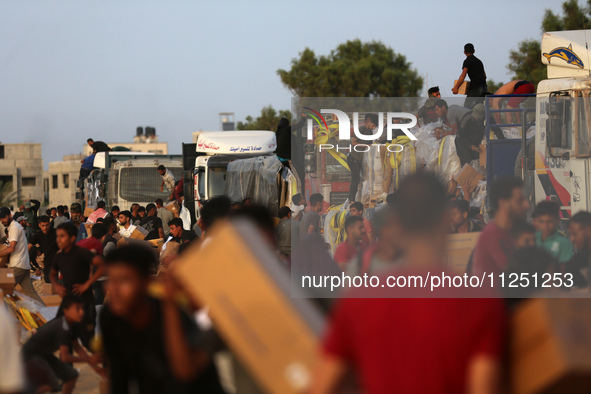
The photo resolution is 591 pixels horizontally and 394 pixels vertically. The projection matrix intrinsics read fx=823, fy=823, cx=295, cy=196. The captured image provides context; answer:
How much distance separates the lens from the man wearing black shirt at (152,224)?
16.4 meters

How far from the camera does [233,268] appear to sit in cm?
284

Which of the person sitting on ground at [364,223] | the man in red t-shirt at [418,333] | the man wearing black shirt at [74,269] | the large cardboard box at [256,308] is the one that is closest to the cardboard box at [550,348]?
the man in red t-shirt at [418,333]

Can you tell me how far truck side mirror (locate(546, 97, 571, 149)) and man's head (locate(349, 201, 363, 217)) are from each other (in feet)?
7.85

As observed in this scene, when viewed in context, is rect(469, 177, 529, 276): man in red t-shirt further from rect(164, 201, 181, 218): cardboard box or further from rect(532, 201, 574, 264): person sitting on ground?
rect(164, 201, 181, 218): cardboard box

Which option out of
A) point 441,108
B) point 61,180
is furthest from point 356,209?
point 61,180

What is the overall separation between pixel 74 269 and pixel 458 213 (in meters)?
3.76

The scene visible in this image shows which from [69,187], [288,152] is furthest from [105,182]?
[69,187]

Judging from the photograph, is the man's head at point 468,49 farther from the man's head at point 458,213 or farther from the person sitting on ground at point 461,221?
the person sitting on ground at point 461,221

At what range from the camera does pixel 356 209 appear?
1011cm

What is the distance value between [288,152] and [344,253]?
659cm

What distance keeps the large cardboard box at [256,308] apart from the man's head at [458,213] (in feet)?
15.9

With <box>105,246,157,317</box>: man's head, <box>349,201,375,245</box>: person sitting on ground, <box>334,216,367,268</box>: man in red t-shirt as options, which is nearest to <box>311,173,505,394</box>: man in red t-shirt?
<box>105,246,157,317</box>: man's head

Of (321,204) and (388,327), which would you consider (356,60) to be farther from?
(388,327)

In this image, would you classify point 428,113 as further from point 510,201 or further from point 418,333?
point 418,333
